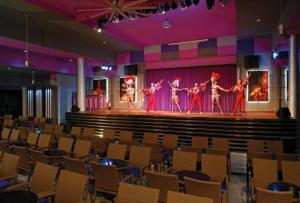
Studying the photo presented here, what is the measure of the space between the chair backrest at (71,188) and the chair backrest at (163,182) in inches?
34.8

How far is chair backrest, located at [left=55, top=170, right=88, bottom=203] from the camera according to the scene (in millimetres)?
2949

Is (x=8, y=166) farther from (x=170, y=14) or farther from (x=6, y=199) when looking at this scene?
(x=170, y=14)

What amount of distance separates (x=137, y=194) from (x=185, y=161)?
1.91 meters

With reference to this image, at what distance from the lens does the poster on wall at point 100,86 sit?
14996 millimetres

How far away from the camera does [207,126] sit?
25.5 feet

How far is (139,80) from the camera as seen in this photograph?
14.2 metres

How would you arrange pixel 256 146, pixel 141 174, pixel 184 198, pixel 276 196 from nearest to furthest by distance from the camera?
pixel 184 198 < pixel 276 196 < pixel 141 174 < pixel 256 146

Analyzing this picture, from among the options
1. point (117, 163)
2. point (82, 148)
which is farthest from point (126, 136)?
point (117, 163)

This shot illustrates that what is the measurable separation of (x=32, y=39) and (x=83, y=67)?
3.25 m

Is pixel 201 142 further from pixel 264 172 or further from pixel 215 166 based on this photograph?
pixel 264 172

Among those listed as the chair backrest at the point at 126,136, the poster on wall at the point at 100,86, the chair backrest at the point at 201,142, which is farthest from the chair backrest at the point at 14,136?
the poster on wall at the point at 100,86

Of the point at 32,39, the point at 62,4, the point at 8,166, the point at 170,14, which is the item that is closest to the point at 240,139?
the point at 170,14

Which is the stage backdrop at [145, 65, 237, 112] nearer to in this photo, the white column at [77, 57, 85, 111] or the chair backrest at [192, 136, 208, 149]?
the white column at [77, 57, 85, 111]

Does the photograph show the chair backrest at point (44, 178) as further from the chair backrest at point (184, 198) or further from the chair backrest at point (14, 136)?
the chair backrest at point (14, 136)
